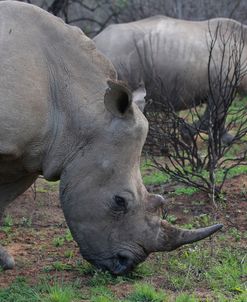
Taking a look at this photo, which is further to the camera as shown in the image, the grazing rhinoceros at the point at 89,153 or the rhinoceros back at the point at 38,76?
the grazing rhinoceros at the point at 89,153

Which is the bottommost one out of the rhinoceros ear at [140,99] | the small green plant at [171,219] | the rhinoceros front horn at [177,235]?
the small green plant at [171,219]

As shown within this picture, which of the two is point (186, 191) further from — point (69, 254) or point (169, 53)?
point (169, 53)

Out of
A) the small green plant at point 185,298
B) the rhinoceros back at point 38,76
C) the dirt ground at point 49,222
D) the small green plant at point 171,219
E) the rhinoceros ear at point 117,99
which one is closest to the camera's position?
the small green plant at point 185,298

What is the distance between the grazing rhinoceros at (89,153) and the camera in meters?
5.92

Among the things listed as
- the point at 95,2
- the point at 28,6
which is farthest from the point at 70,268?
the point at 95,2

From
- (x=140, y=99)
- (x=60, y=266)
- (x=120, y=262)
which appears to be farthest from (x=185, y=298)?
(x=140, y=99)

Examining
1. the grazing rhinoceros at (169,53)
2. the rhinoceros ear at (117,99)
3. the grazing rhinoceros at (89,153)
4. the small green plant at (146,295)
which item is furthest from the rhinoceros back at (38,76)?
the grazing rhinoceros at (169,53)

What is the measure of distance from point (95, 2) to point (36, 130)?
37.1 ft

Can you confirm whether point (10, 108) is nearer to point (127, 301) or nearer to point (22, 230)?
point (127, 301)

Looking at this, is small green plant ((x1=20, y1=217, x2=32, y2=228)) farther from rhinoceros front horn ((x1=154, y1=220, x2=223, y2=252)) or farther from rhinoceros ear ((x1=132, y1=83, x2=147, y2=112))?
rhinoceros front horn ((x1=154, y1=220, x2=223, y2=252))

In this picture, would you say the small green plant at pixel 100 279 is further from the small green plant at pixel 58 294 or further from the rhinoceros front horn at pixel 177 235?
the rhinoceros front horn at pixel 177 235

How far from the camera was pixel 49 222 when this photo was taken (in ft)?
26.6

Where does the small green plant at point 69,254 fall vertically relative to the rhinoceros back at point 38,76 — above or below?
below

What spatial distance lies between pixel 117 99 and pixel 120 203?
2.10ft
